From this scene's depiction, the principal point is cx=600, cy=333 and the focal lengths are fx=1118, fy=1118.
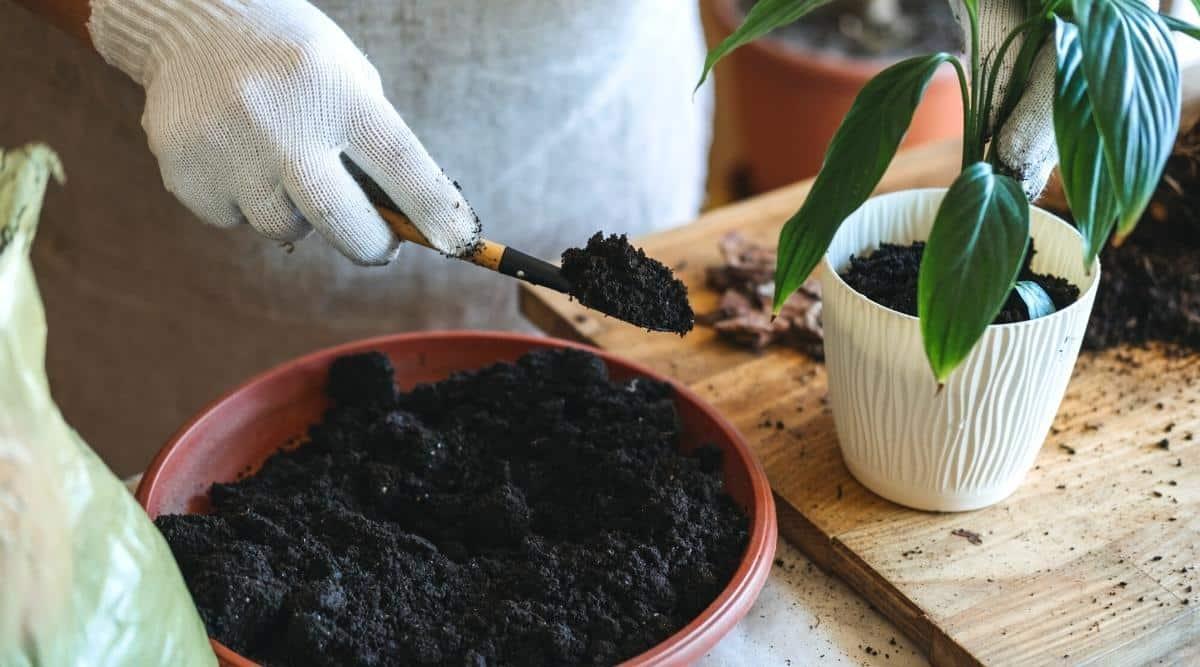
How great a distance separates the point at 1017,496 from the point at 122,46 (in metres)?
0.81

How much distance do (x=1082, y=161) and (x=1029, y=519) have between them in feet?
1.08

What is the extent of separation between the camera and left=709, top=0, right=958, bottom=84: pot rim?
2.26 metres

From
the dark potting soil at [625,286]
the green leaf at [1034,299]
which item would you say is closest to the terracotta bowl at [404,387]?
the dark potting soil at [625,286]

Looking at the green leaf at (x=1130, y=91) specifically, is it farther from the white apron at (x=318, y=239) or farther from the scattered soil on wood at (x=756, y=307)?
the white apron at (x=318, y=239)

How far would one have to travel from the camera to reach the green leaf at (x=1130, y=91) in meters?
0.60

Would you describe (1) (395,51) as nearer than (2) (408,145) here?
No

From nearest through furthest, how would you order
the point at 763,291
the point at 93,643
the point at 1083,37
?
the point at 93,643 < the point at 1083,37 < the point at 763,291

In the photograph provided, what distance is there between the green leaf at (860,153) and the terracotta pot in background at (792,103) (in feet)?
5.06

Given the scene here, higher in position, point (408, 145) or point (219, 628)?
point (408, 145)

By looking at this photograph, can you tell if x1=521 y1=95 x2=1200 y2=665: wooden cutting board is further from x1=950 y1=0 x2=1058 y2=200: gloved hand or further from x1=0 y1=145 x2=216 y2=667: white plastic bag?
x1=0 y1=145 x2=216 y2=667: white plastic bag

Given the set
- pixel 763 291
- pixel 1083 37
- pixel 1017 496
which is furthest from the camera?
pixel 763 291

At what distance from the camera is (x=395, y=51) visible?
Answer: 116cm

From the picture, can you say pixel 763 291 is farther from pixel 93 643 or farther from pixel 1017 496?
pixel 93 643

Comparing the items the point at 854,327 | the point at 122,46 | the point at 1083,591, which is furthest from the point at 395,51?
the point at 1083,591
